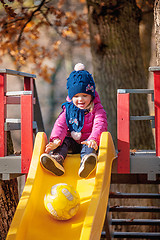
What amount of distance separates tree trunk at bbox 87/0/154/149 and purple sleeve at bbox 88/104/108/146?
2.89 m

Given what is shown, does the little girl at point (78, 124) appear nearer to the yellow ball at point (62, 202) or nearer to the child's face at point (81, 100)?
the child's face at point (81, 100)

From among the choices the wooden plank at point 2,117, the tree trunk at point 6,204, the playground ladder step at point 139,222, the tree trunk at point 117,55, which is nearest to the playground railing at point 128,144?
the wooden plank at point 2,117

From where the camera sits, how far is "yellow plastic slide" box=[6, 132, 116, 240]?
3.49 metres

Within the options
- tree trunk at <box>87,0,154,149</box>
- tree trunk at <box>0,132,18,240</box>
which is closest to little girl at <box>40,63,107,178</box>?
tree trunk at <box>0,132,18,240</box>

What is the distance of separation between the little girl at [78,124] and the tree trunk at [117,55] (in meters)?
2.78

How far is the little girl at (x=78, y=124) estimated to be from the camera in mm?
4156

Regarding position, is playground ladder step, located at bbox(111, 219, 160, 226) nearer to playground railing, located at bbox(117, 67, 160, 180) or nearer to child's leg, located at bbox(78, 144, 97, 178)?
playground railing, located at bbox(117, 67, 160, 180)

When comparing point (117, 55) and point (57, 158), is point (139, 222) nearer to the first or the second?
point (57, 158)

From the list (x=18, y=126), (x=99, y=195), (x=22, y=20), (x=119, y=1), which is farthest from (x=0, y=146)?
(x=22, y=20)

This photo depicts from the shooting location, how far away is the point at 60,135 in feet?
14.4

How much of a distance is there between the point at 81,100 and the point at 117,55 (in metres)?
3.30

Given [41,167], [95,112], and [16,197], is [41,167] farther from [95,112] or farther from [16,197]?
[16,197]

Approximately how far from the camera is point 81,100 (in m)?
4.37

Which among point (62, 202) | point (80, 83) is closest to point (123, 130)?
point (80, 83)
